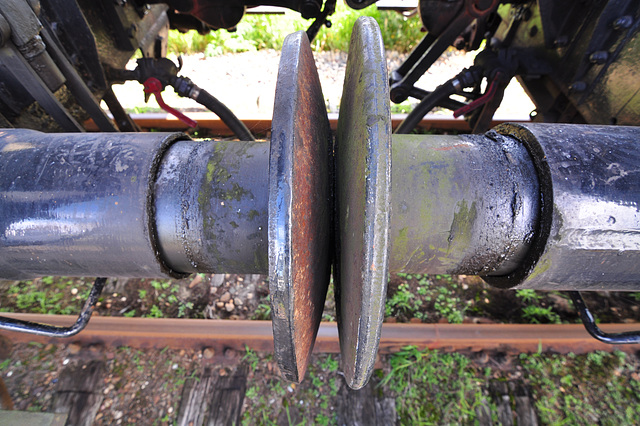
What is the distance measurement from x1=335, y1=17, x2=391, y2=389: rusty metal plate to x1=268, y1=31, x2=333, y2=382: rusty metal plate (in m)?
0.09

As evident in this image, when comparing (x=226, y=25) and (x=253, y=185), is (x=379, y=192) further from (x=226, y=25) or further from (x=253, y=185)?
(x=226, y=25)

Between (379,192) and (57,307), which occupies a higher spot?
(379,192)

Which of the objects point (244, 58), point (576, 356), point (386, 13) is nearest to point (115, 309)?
point (576, 356)

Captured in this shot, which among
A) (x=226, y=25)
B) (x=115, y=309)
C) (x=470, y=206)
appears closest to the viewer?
(x=470, y=206)

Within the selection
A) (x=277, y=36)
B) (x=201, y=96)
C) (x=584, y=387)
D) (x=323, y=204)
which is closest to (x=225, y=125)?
(x=201, y=96)

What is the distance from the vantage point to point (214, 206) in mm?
1177

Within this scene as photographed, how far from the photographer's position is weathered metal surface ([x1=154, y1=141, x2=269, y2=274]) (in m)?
1.17

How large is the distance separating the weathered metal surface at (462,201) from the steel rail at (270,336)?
1.21 meters

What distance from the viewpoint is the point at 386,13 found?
5195 millimetres

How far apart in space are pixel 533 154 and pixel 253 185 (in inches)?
36.1

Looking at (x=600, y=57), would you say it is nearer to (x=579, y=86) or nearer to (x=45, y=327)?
(x=579, y=86)

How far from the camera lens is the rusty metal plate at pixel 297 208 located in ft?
2.73

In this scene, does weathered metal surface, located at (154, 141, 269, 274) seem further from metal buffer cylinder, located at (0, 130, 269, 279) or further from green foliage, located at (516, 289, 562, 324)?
green foliage, located at (516, 289, 562, 324)

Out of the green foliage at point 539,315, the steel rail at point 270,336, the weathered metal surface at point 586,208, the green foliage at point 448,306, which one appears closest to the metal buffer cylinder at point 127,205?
the weathered metal surface at point 586,208
